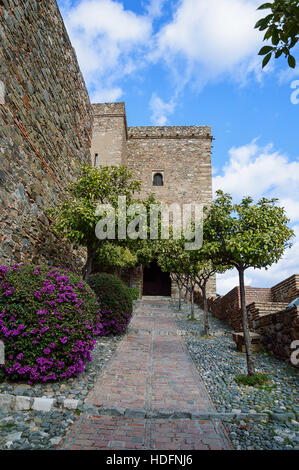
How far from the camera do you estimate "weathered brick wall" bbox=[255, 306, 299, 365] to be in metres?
5.17

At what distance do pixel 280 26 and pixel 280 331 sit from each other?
Answer: 535 centimetres

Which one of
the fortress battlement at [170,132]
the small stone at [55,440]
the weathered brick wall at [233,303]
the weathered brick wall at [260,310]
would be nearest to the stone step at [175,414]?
the small stone at [55,440]

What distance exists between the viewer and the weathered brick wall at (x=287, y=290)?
8562mm

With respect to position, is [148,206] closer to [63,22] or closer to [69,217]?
[69,217]

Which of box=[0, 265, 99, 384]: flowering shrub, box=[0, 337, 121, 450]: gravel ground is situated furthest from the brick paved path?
box=[0, 265, 99, 384]: flowering shrub

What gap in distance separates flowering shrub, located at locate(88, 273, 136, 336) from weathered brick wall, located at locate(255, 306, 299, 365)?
3.13 m

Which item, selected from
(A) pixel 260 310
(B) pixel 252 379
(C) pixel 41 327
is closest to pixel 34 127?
(C) pixel 41 327

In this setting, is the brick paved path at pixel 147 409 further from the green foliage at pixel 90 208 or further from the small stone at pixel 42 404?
the green foliage at pixel 90 208

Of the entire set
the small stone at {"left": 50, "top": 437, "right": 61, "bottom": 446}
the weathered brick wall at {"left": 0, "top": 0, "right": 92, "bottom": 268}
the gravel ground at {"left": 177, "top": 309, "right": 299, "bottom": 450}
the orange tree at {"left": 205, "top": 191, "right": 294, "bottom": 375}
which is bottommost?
the gravel ground at {"left": 177, "top": 309, "right": 299, "bottom": 450}

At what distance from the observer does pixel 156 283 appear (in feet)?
69.3

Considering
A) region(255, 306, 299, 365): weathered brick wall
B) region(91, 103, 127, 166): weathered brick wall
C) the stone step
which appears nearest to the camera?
the stone step

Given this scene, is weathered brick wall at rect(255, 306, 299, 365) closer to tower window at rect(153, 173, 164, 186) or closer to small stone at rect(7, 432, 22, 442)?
small stone at rect(7, 432, 22, 442)
